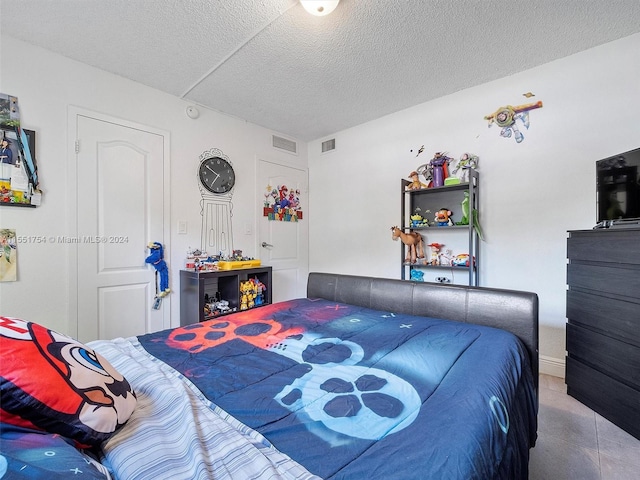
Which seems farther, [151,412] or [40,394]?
[151,412]

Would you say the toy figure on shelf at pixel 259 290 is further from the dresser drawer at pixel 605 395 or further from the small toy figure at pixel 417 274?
the dresser drawer at pixel 605 395

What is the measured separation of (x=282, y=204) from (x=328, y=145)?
3.37 ft

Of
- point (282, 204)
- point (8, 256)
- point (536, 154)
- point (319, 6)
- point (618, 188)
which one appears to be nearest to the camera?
point (319, 6)

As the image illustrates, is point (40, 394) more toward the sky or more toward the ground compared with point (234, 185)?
more toward the ground

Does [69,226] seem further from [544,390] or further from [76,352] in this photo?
[544,390]

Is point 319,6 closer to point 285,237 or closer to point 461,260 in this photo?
point 461,260

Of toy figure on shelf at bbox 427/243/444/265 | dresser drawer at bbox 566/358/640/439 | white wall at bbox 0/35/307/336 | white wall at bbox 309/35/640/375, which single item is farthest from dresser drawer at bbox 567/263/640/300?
white wall at bbox 0/35/307/336

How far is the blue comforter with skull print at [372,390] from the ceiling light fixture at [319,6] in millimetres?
1857

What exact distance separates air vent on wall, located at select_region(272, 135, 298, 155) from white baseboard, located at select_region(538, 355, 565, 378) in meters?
3.46

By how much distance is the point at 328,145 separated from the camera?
12.5 feet

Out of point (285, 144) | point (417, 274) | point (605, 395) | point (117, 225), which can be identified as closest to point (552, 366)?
point (605, 395)

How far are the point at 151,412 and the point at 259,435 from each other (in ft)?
1.07

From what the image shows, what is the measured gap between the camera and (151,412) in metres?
0.77

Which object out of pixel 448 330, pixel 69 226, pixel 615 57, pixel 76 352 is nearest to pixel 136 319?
pixel 69 226
